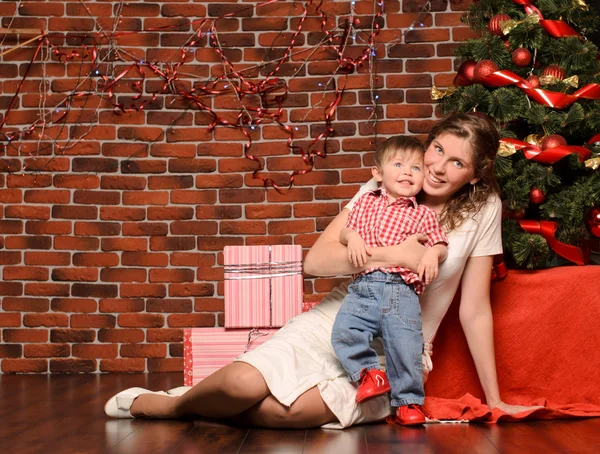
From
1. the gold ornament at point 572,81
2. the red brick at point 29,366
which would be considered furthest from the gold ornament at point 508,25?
the red brick at point 29,366

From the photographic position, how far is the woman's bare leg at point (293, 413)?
216cm

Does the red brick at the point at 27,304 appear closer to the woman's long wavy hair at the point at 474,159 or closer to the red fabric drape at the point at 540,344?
the red fabric drape at the point at 540,344

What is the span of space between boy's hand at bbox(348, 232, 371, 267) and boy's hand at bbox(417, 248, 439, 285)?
165 mm

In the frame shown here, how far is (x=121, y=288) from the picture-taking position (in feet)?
12.0

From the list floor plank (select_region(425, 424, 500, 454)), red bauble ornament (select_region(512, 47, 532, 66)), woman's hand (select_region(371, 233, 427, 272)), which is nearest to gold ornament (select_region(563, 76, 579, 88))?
red bauble ornament (select_region(512, 47, 532, 66))

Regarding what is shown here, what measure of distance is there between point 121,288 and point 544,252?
205 centimetres

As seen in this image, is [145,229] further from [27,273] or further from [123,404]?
[123,404]

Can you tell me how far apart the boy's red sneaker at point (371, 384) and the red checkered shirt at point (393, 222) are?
282 mm

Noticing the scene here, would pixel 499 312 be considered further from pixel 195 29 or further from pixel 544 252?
pixel 195 29

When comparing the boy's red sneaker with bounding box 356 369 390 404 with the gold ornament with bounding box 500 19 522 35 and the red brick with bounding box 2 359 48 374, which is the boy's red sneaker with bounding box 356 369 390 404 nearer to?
the gold ornament with bounding box 500 19 522 35

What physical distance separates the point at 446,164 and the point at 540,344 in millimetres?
709

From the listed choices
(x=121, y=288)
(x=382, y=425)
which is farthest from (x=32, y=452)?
(x=121, y=288)

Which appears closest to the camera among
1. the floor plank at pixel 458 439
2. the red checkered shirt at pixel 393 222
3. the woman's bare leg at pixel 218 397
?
the floor plank at pixel 458 439

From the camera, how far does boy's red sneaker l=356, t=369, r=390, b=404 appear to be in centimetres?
213
